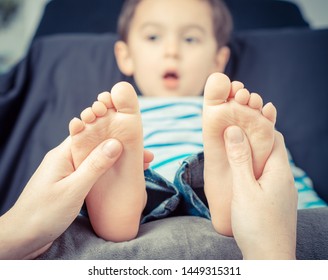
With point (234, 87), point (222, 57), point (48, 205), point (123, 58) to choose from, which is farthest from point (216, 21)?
point (48, 205)

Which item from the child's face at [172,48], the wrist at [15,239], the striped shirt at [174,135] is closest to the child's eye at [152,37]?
the child's face at [172,48]

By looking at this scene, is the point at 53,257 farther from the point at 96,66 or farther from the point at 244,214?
the point at 96,66

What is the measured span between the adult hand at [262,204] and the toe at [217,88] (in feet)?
0.11

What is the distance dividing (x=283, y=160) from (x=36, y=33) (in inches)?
24.1

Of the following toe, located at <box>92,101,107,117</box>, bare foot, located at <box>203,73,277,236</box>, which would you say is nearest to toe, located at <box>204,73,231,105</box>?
bare foot, located at <box>203,73,277,236</box>

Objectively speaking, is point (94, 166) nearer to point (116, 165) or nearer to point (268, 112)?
point (116, 165)

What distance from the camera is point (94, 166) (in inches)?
14.5

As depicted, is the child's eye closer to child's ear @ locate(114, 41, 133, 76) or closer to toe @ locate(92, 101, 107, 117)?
child's ear @ locate(114, 41, 133, 76)

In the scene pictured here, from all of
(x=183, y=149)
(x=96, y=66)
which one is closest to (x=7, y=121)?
(x=96, y=66)

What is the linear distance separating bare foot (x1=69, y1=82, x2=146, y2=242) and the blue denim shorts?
0.03m

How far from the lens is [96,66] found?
0.70 meters

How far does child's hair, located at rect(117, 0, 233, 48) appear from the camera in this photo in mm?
702

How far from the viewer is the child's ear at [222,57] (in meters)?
0.70

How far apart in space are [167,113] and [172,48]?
0.37ft
